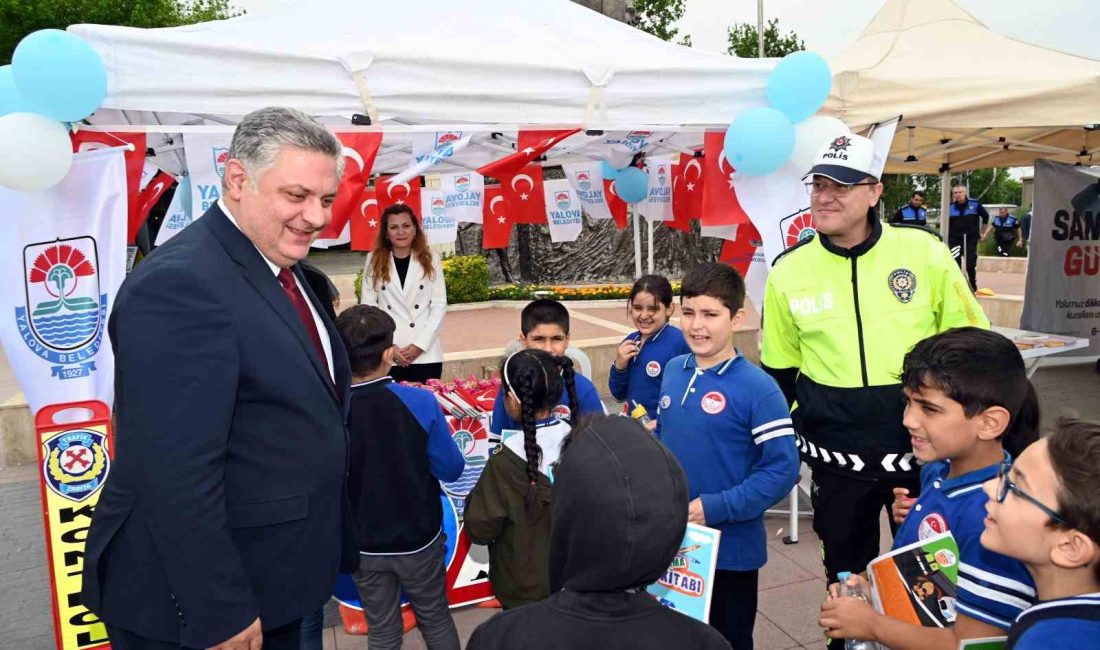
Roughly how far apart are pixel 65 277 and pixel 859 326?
3128 millimetres

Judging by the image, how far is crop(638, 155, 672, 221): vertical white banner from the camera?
677cm

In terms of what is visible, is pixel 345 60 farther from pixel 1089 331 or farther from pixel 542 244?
pixel 542 244

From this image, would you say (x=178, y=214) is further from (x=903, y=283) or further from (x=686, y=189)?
(x=686, y=189)

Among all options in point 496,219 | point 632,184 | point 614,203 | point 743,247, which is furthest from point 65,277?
point 614,203

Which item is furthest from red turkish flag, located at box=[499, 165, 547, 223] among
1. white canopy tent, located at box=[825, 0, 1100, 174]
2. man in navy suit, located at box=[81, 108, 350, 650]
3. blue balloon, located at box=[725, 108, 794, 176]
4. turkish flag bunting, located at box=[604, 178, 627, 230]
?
man in navy suit, located at box=[81, 108, 350, 650]

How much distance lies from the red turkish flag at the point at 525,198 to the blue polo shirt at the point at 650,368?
11.6ft

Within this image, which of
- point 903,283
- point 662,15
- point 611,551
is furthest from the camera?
point 662,15

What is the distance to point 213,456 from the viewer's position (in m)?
1.51

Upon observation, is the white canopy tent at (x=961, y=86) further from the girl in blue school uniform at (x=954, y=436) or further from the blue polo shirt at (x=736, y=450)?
the girl in blue school uniform at (x=954, y=436)

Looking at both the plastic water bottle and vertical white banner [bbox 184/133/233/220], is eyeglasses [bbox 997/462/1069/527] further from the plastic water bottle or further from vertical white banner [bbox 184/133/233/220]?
vertical white banner [bbox 184/133/233/220]

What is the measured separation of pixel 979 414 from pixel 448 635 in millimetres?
1961

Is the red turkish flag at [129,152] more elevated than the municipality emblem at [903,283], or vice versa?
the red turkish flag at [129,152]

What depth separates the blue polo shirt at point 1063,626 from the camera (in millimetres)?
1142

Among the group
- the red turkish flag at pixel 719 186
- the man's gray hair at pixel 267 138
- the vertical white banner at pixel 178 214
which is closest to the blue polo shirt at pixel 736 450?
the man's gray hair at pixel 267 138
